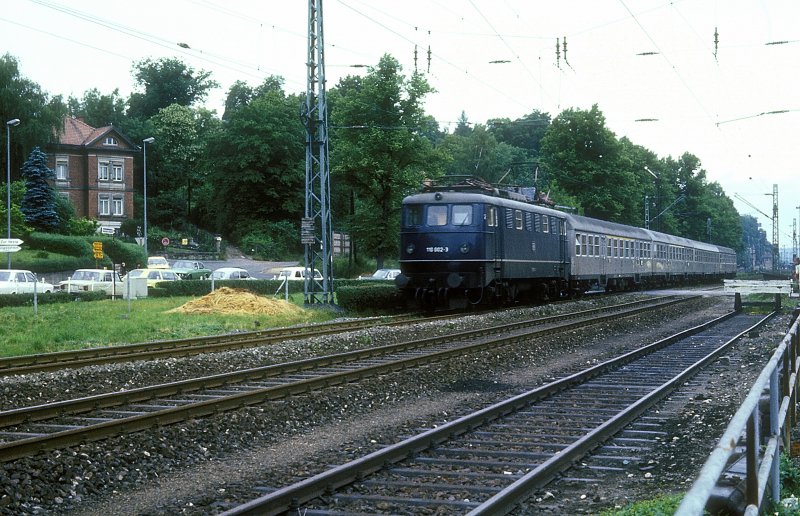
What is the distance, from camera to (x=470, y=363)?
16.6m

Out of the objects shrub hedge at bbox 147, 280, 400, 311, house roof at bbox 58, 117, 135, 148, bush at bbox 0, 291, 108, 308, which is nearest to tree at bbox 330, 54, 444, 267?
shrub hedge at bbox 147, 280, 400, 311

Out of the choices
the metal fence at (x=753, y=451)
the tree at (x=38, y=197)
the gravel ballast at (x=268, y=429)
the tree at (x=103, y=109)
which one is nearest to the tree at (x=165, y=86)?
the tree at (x=103, y=109)

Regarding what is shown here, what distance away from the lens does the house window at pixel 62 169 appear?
80562 millimetres

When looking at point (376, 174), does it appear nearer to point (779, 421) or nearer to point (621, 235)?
point (621, 235)

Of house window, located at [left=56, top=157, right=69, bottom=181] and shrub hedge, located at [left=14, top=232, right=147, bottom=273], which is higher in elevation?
house window, located at [left=56, top=157, right=69, bottom=181]

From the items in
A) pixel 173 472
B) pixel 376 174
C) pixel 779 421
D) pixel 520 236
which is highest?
pixel 376 174

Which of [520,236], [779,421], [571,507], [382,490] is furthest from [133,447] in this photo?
[520,236]

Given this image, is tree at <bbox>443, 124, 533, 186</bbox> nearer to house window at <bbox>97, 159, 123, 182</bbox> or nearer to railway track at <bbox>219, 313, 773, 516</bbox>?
house window at <bbox>97, 159, 123, 182</bbox>

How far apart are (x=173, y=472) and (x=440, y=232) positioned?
63.1 feet

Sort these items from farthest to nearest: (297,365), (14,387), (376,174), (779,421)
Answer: (376,174), (297,365), (14,387), (779,421)

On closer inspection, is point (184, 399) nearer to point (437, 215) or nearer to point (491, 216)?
point (437, 215)

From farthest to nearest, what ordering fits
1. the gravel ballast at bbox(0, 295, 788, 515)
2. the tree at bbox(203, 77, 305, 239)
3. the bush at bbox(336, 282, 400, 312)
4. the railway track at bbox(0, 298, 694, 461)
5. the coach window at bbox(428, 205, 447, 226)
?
the tree at bbox(203, 77, 305, 239) < the bush at bbox(336, 282, 400, 312) < the coach window at bbox(428, 205, 447, 226) < the railway track at bbox(0, 298, 694, 461) < the gravel ballast at bbox(0, 295, 788, 515)

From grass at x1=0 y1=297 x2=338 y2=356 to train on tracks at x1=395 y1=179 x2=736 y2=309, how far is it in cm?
322

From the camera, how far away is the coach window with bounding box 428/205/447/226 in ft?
90.0
